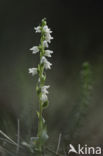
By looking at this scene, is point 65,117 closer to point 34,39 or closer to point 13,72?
point 13,72

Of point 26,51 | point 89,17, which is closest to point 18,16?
point 26,51

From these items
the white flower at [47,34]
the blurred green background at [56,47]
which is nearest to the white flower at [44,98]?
the white flower at [47,34]

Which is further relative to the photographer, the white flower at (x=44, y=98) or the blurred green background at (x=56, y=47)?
the blurred green background at (x=56, y=47)

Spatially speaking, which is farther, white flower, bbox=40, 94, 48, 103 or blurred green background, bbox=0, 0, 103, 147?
blurred green background, bbox=0, 0, 103, 147

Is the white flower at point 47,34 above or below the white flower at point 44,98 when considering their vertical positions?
above

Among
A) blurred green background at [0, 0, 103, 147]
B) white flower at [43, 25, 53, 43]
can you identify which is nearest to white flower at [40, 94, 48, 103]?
white flower at [43, 25, 53, 43]

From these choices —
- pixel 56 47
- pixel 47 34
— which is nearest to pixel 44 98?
pixel 47 34

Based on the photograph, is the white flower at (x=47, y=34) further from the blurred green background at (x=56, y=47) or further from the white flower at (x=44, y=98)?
the blurred green background at (x=56, y=47)

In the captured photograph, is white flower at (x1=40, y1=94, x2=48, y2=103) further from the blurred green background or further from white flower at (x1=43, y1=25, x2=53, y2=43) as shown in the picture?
the blurred green background

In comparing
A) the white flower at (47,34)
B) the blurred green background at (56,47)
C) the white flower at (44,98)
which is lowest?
the white flower at (44,98)
